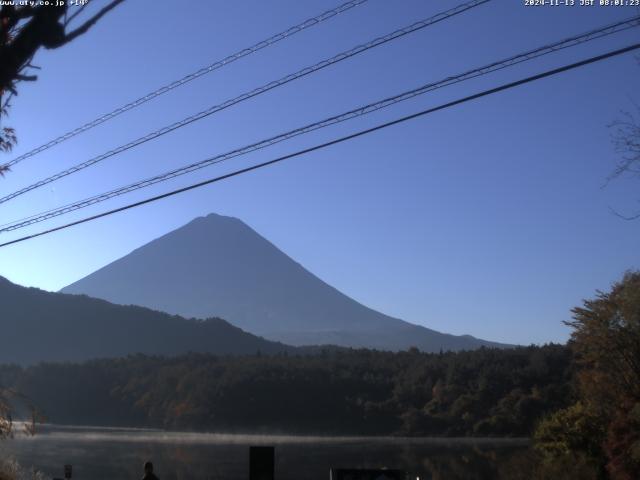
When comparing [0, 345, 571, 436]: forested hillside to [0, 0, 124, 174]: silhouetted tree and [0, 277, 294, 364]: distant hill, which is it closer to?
[0, 277, 294, 364]: distant hill

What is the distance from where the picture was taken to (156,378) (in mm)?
111750

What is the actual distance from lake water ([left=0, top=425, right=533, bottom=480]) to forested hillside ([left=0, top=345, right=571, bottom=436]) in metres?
6.15

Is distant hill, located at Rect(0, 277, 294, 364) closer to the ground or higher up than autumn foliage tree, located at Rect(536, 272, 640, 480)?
higher up

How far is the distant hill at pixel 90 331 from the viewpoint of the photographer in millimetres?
155125

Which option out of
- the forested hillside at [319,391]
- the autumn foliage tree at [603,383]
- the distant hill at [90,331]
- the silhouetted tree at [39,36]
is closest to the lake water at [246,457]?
the autumn foliage tree at [603,383]

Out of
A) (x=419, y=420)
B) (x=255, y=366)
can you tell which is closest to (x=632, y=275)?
(x=419, y=420)

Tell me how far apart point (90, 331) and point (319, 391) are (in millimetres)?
78347

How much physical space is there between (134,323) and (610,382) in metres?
141

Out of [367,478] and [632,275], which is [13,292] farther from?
[367,478]

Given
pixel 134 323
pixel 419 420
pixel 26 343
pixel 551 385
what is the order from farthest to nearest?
1. pixel 134 323
2. pixel 26 343
3. pixel 419 420
4. pixel 551 385

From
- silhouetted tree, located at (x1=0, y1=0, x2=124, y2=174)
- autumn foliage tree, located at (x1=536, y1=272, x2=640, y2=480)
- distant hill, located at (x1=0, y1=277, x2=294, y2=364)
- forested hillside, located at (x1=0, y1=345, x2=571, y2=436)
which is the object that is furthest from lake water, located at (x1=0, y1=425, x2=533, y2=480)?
distant hill, located at (x1=0, y1=277, x2=294, y2=364)

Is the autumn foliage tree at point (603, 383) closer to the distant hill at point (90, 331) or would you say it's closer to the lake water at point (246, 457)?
the lake water at point (246, 457)

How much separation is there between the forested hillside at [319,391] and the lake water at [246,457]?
6.15 m

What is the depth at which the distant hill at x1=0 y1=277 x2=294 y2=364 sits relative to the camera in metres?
155
